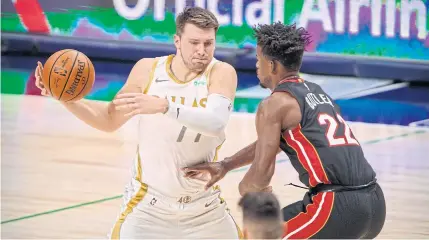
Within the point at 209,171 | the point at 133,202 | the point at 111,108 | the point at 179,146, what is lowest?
the point at 133,202

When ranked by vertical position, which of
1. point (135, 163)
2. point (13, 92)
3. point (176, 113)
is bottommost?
point (13, 92)

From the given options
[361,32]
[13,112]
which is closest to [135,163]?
[13,112]

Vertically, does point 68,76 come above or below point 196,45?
below

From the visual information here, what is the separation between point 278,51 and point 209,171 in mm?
769

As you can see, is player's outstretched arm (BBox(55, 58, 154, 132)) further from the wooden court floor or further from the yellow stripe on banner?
the wooden court floor

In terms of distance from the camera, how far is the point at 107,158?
30.7 ft

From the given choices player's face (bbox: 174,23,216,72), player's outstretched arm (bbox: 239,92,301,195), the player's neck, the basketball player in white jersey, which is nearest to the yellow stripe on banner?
the basketball player in white jersey

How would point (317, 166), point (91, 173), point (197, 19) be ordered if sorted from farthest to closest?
point (91, 173), point (197, 19), point (317, 166)

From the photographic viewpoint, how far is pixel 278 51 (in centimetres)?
467

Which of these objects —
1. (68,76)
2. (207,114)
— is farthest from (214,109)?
(68,76)

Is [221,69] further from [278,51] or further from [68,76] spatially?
[68,76]

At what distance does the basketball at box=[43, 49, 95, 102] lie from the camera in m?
5.27

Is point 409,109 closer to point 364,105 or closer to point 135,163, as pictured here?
point 364,105

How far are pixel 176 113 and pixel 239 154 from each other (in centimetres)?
60
